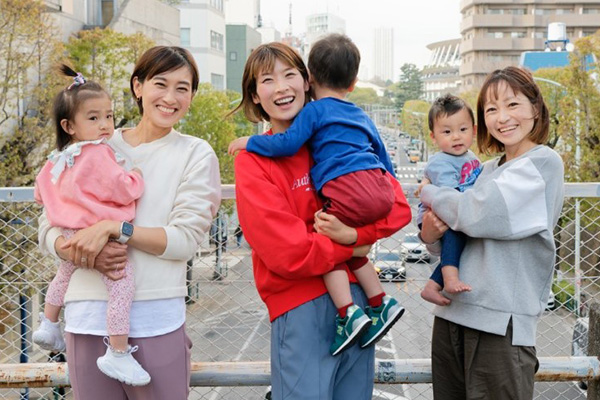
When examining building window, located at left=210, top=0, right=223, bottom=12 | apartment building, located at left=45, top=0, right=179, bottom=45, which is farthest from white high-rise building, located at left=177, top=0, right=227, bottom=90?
apartment building, located at left=45, top=0, right=179, bottom=45

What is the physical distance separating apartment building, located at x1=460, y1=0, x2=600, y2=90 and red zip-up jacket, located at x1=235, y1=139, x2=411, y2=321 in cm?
6285

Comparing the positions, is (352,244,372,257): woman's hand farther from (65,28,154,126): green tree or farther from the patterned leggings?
(65,28,154,126): green tree

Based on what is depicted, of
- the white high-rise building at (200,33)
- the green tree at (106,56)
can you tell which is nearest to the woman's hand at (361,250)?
the green tree at (106,56)

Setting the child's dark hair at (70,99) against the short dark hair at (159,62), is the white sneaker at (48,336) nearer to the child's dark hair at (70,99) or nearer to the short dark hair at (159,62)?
the child's dark hair at (70,99)

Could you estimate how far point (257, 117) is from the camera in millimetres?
2387

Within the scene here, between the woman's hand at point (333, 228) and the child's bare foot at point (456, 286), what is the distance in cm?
43

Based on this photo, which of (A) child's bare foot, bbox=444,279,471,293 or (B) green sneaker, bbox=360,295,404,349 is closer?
(B) green sneaker, bbox=360,295,404,349

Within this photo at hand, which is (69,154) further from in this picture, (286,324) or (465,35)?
(465,35)

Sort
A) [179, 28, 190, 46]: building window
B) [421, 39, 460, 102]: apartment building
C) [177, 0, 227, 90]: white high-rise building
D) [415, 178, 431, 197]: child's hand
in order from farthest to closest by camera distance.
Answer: [421, 39, 460, 102]: apartment building < [179, 28, 190, 46]: building window < [177, 0, 227, 90]: white high-rise building < [415, 178, 431, 197]: child's hand

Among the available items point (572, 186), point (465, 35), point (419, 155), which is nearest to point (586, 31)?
point (465, 35)

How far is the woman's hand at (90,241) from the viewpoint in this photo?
208 cm

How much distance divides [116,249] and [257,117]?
675mm

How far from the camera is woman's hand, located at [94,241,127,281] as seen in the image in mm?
2094

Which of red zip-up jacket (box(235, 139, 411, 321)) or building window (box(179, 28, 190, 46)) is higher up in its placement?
building window (box(179, 28, 190, 46))
